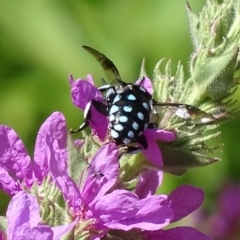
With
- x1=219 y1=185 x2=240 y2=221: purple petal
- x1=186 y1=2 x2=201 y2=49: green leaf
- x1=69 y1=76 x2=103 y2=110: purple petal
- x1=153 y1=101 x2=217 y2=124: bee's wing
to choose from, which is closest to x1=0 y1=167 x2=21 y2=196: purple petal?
x1=69 y1=76 x2=103 y2=110: purple petal

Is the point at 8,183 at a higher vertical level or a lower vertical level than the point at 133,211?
higher

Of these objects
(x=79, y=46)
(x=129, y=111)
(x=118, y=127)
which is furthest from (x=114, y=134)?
(x=79, y=46)

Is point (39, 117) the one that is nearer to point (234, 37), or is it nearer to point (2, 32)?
point (2, 32)

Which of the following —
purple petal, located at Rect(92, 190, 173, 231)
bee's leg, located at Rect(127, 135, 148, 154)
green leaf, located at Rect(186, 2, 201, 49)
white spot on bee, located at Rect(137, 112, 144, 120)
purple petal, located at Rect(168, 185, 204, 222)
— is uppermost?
green leaf, located at Rect(186, 2, 201, 49)

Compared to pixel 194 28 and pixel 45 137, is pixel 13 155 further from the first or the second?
pixel 194 28

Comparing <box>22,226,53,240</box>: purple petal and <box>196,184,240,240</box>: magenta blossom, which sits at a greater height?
<box>22,226,53,240</box>: purple petal

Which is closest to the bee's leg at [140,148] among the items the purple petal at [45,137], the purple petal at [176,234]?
the purple petal at [45,137]

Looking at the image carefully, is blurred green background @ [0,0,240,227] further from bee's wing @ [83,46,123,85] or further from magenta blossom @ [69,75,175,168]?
magenta blossom @ [69,75,175,168]
